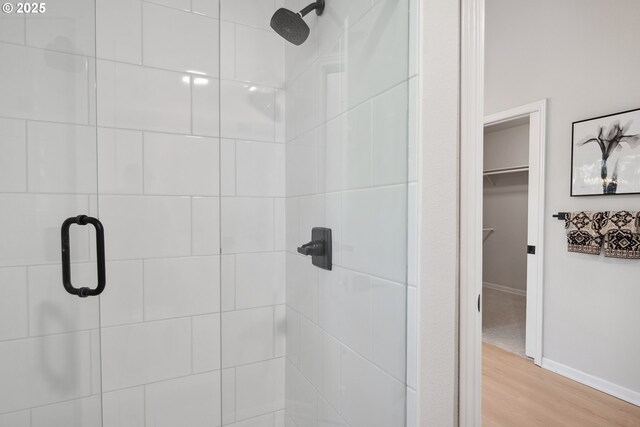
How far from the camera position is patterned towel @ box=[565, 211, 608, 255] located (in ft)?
6.73

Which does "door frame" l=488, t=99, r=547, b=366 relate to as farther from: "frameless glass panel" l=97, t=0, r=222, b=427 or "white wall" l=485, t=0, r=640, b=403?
"frameless glass panel" l=97, t=0, r=222, b=427

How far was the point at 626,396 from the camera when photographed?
1.92 m

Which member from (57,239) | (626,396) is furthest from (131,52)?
(626,396)

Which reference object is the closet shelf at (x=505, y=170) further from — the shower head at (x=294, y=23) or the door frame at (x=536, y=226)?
the shower head at (x=294, y=23)

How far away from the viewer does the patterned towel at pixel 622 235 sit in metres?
1.89

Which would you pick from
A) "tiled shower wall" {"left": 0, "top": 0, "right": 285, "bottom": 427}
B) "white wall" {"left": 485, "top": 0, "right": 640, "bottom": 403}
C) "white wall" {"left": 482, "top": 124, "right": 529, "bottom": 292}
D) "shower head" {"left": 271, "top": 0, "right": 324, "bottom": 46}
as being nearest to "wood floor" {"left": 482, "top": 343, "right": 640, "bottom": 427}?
"white wall" {"left": 485, "top": 0, "right": 640, "bottom": 403}

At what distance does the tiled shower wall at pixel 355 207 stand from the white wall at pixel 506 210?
13.4 feet

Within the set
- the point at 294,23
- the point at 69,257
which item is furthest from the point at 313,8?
the point at 69,257

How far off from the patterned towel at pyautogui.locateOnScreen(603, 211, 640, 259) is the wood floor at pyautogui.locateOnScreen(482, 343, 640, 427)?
964mm

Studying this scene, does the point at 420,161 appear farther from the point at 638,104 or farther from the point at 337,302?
the point at 638,104

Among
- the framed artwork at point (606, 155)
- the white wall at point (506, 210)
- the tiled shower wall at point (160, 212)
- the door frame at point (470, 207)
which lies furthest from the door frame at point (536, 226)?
the tiled shower wall at point (160, 212)

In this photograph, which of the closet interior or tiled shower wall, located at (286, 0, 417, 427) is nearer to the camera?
tiled shower wall, located at (286, 0, 417, 427)

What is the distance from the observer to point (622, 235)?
76.5 inches

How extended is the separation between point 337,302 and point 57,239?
78 centimetres
